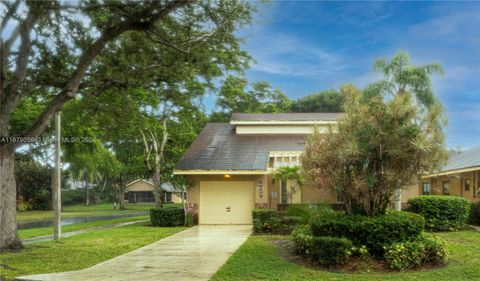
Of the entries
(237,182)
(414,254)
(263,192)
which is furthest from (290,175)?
(414,254)

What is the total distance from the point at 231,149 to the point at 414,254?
13.8 metres

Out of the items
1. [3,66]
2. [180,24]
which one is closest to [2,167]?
Result: [3,66]

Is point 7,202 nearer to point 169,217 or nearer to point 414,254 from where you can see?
point 169,217

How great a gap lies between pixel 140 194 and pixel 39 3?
198 ft

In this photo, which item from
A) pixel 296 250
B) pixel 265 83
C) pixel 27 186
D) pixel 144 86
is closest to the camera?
pixel 296 250

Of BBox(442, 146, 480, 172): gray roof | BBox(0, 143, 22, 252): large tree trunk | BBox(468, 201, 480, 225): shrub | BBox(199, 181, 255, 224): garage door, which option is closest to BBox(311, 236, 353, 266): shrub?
BBox(0, 143, 22, 252): large tree trunk

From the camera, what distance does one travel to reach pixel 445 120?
1082 cm

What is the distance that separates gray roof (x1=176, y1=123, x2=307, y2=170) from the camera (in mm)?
20453

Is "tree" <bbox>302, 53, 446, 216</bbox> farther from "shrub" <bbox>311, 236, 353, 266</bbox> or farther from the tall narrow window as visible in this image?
the tall narrow window

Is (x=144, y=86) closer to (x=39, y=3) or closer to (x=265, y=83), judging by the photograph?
(x=39, y=3)

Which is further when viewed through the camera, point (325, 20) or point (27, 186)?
point (27, 186)

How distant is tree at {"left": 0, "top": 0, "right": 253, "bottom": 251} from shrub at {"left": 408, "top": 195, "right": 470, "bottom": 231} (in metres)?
9.56

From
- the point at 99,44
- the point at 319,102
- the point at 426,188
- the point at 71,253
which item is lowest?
the point at 71,253

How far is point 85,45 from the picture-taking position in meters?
14.0
